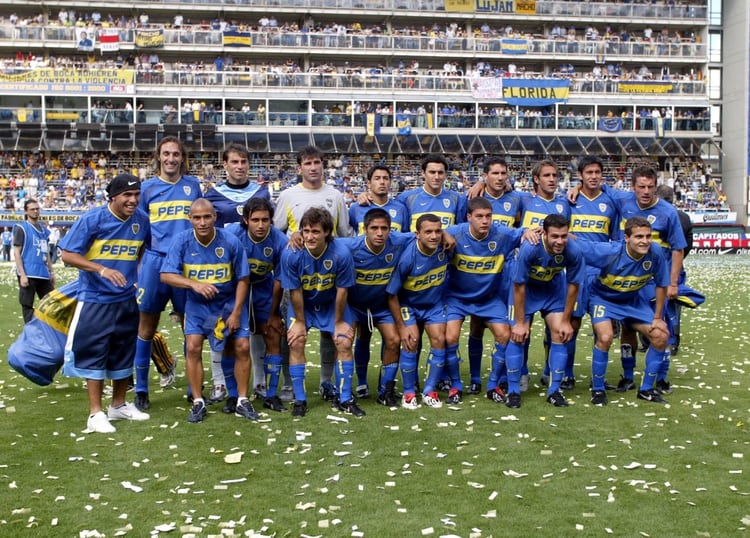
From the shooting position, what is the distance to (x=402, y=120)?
4653 centimetres

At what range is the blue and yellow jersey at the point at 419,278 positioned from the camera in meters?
7.95

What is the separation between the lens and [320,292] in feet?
25.6

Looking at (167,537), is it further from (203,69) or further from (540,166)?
(203,69)

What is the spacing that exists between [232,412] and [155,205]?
2.25m

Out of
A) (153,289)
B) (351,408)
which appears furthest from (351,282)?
(153,289)

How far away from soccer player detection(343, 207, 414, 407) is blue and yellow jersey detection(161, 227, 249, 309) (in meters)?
1.10

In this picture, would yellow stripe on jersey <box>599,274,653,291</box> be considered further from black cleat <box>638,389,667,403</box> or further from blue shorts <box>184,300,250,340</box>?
blue shorts <box>184,300,250,340</box>

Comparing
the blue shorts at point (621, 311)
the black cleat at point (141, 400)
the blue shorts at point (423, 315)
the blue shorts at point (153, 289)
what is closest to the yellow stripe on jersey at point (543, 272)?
the blue shorts at point (621, 311)

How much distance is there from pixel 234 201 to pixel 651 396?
15.6 feet

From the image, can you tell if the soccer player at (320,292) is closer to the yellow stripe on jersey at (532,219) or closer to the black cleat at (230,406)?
the black cleat at (230,406)

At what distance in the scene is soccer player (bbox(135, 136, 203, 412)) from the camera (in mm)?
7922

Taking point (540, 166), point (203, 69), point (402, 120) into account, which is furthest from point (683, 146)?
point (540, 166)

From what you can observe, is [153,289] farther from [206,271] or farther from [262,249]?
[262,249]

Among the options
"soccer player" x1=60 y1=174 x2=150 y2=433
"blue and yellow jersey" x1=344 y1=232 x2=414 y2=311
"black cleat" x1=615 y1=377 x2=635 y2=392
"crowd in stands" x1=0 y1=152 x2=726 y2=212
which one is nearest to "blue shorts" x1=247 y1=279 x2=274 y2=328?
"blue and yellow jersey" x1=344 y1=232 x2=414 y2=311
